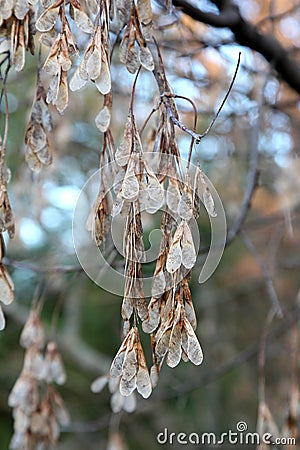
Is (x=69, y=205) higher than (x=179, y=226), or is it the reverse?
(x=179, y=226)

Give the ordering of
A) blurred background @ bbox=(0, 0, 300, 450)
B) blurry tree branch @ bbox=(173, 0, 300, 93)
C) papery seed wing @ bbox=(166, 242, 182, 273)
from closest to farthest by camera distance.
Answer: papery seed wing @ bbox=(166, 242, 182, 273) → blurry tree branch @ bbox=(173, 0, 300, 93) → blurred background @ bbox=(0, 0, 300, 450)

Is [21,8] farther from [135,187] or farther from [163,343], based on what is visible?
[163,343]

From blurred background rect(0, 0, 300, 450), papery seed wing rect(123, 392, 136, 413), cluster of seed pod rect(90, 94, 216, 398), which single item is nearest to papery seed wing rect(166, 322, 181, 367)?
cluster of seed pod rect(90, 94, 216, 398)

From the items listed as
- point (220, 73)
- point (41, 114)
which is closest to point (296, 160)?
point (220, 73)

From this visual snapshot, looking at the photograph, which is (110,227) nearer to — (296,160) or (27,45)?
(27,45)

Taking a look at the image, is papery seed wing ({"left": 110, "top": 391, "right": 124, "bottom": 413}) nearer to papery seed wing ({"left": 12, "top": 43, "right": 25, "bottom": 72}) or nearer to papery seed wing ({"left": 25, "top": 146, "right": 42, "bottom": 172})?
papery seed wing ({"left": 25, "top": 146, "right": 42, "bottom": 172})

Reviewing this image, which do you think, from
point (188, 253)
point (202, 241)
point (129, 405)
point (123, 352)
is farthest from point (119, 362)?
point (202, 241)
